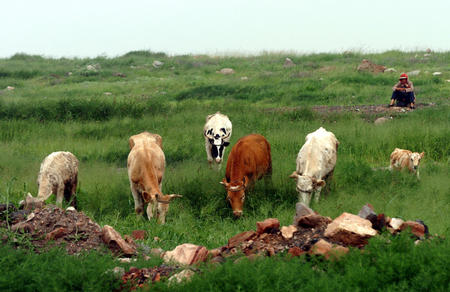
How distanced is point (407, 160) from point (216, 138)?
454 centimetres

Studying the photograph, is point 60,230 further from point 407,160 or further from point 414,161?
point 407,160

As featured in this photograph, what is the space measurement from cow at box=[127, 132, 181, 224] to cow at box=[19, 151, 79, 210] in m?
1.20

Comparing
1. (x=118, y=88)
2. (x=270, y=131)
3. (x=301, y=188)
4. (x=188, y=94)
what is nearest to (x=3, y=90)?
(x=118, y=88)

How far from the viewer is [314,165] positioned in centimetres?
1038

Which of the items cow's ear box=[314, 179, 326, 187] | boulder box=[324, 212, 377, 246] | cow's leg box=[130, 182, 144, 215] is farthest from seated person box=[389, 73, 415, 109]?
boulder box=[324, 212, 377, 246]

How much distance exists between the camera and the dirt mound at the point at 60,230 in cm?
653

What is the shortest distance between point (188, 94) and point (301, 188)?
Answer: 652 inches

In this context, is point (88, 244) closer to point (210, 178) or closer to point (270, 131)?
point (210, 178)

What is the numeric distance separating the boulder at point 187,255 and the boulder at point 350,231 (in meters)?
1.53

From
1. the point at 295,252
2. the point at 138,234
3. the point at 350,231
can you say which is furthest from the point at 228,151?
the point at 295,252

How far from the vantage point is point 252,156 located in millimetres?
10992

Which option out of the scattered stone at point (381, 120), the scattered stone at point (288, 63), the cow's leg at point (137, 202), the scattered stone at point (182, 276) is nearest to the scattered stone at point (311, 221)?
the scattered stone at point (182, 276)

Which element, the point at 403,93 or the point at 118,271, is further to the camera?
the point at 403,93

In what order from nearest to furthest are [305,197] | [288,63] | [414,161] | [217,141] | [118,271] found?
1. [118,271]
2. [305,197]
3. [414,161]
4. [217,141]
5. [288,63]
